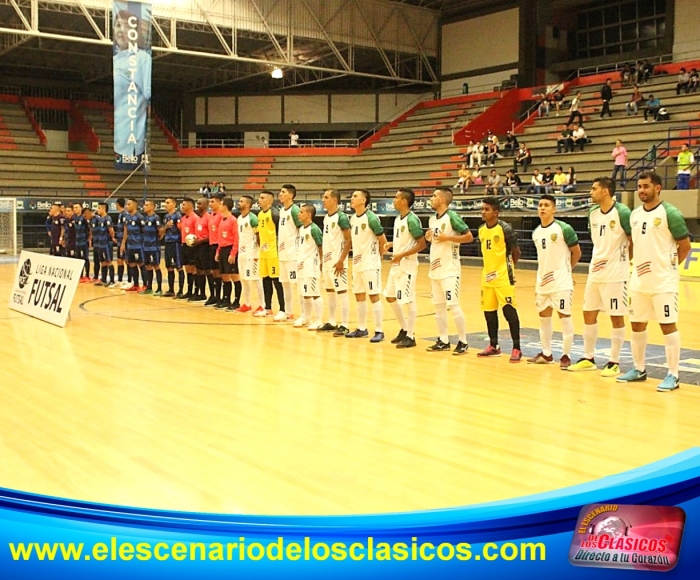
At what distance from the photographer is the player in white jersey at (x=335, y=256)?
9.51 meters

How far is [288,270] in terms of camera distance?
10.7 m

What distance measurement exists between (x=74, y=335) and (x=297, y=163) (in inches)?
939

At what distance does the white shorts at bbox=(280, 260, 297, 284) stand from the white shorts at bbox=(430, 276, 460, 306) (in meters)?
2.68

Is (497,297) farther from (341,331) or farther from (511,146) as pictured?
(511,146)

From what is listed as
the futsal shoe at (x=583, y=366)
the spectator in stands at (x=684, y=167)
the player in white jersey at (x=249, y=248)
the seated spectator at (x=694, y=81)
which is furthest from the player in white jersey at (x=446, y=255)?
the seated spectator at (x=694, y=81)

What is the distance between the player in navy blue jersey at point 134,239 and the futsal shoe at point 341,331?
20.2ft

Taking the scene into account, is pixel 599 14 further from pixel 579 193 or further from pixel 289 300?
pixel 289 300

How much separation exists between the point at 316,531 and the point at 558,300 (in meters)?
6.06

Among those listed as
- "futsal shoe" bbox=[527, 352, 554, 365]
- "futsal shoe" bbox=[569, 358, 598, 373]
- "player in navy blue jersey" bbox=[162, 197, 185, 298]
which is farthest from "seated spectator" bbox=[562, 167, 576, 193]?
"futsal shoe" bbox=[569, 358, 598, 373]

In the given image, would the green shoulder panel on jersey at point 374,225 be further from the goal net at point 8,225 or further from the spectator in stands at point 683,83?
the spectator in stands at point 683,83

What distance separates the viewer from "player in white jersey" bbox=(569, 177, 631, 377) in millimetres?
7090

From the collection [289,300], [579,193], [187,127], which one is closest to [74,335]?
[289,300]

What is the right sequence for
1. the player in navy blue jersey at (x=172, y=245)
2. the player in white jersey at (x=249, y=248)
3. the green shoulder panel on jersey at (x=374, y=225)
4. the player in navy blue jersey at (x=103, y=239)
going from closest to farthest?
the green shoulder panel on jersey at (x=374, y=225), the player in white jersey at (x=249, y=248), the player in navy blue jersey at (x=172, y=245), the player in navy blue jersey at (x=103, y=239)

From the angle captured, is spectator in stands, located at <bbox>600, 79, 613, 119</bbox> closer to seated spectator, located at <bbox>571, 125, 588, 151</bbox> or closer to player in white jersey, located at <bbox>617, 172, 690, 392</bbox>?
seated spectator, located at <bbox>571, 125, 588, 151</bbox>
